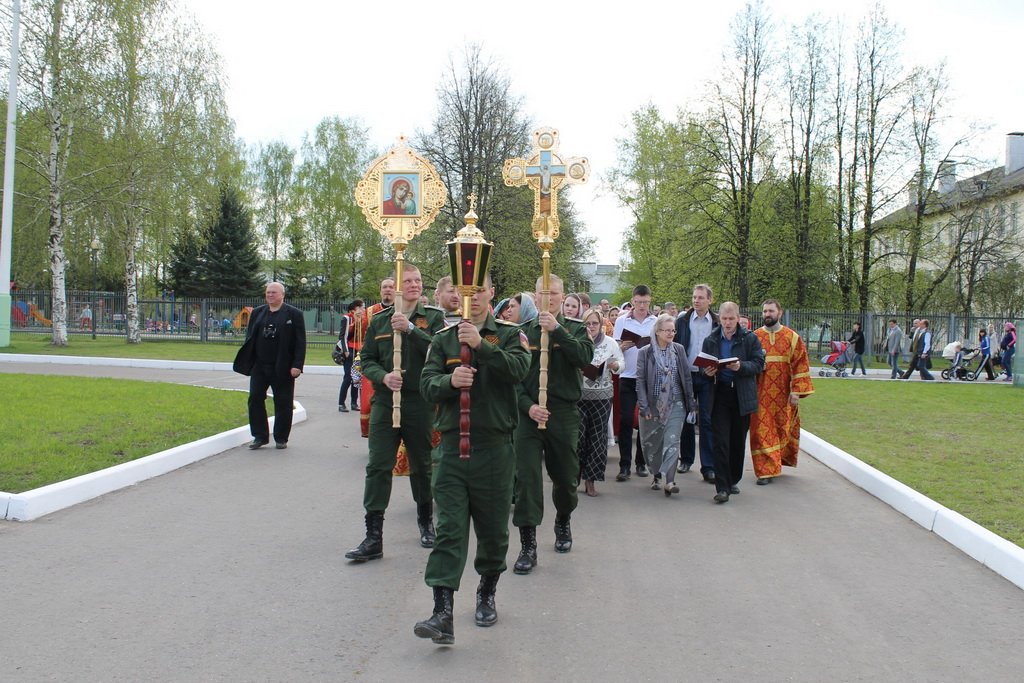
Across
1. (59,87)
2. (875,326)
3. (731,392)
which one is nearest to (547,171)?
(731,392)

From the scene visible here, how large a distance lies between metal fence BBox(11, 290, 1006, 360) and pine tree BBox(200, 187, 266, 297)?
800cm

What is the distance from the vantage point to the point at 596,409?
8586 mm

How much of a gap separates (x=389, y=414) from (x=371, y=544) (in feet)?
3.08

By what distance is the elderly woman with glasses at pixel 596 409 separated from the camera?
8.50 meters

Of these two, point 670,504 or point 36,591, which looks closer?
point 36,591

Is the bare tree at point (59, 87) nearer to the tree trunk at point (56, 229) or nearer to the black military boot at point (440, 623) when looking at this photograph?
the tree trunk at point (56, 229)

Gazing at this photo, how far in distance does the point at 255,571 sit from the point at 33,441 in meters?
4.70

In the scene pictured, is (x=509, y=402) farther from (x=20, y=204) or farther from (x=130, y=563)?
(x=20, y=204)

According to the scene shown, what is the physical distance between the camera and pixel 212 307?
3428 cm

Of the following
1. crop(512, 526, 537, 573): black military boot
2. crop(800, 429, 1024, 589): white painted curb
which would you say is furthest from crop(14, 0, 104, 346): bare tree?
crop(512, 526, 537, 573): black military boot

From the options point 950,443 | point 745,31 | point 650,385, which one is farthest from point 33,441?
point 745,31

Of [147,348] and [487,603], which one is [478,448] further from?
[147,348]

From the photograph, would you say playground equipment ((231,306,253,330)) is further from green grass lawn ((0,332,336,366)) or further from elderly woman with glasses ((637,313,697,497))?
elderly woman with glasses ((637,313,697,497))

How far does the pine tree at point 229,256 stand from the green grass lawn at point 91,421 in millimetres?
29022
